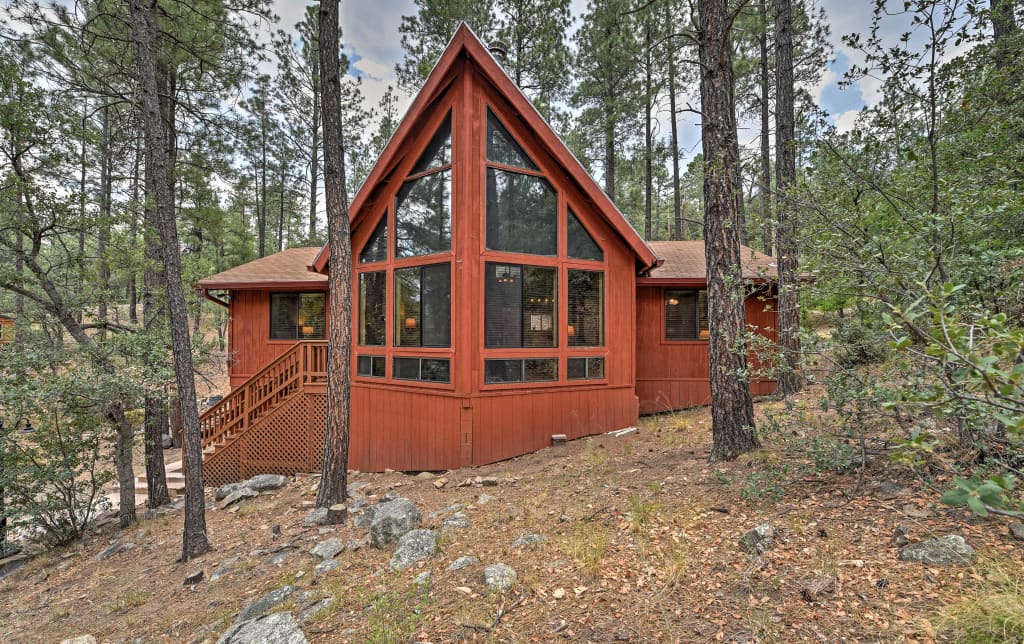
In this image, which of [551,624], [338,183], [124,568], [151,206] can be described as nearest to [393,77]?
[151,206]

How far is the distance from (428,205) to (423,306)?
1718 millimetres

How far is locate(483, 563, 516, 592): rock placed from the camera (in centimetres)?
318

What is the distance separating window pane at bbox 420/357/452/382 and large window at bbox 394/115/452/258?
70.1 inches

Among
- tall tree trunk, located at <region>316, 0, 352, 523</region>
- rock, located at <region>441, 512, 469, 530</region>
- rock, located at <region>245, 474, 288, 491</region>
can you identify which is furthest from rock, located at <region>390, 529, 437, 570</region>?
rock, located at <region>245, 474, 288, 491</region>

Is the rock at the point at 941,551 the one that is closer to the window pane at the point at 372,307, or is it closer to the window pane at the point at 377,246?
the window pane at the point at 372,307

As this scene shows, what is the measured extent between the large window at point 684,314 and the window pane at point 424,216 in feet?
18.7

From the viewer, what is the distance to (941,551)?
266 centimetres

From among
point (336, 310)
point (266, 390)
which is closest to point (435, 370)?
point (336, 310)

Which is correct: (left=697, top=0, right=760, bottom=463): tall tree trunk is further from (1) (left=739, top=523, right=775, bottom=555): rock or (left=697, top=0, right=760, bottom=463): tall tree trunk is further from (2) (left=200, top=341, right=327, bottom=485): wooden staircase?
(2) (left=200, top=341, right=327, bottom=485): wooden staircase

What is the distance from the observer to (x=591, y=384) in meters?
7.64

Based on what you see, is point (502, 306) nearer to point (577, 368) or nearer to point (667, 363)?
point (577, 368)

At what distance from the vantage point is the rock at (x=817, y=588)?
2551mm

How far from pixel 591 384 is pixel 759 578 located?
4.88m

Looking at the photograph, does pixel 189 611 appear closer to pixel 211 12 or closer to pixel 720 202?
pixel 720 202
